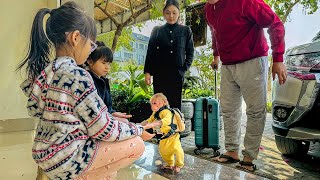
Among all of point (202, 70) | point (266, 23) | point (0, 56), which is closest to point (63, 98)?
point (0, 56)

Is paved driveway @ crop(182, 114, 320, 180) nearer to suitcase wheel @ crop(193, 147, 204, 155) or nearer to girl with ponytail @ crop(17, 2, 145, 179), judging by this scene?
suitcase wheel @ crop(193, 147, 204, 155)

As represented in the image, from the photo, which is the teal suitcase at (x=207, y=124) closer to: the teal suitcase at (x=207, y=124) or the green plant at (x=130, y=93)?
the teal suitcase at (x=207, y=124)

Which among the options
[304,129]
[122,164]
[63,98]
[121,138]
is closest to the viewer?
[63,98]

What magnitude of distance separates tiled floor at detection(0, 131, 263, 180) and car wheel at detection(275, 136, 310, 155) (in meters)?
0.68

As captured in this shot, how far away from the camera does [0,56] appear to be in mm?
2195

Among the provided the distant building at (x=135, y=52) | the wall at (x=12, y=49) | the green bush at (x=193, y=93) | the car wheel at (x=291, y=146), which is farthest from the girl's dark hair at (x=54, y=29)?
the distant building at (x=135, y=52)

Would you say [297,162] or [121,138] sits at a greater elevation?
[121,138]

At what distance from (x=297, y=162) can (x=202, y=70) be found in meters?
4.06

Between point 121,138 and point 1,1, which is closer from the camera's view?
point 121,138

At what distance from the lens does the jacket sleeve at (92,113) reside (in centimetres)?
120

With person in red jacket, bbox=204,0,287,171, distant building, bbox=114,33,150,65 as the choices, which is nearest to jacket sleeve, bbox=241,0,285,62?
person in red jacket, bbox=204,0,287,171

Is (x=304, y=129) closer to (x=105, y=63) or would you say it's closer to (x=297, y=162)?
(x=297, y=162)

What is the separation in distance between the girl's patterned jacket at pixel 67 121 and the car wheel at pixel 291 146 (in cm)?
212

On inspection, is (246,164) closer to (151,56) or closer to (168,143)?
(168,143)
